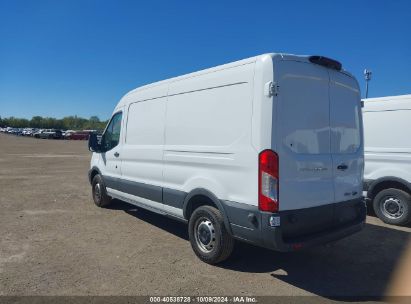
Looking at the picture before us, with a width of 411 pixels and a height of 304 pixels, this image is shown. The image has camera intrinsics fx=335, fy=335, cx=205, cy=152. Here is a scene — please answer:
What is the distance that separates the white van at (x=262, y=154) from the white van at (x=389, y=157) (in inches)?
80.6

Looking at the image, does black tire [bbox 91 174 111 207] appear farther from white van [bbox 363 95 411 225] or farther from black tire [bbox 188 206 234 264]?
white van [bbox 363 95 411 225]

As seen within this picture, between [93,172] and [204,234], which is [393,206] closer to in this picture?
[204,234]

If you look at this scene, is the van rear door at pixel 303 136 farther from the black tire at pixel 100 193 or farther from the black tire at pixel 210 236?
the black tire at pixel 100 193

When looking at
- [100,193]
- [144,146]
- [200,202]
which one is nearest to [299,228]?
[200,202]

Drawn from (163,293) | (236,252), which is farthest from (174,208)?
(163,293)

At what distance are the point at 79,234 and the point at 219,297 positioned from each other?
10.3ft

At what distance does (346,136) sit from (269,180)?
1587mm

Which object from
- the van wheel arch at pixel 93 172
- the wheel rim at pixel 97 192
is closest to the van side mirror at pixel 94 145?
the van wheel arch at pixel 93 172

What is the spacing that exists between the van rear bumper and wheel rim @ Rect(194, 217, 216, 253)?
435mm

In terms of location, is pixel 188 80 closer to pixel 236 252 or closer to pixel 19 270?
pixel 236 252

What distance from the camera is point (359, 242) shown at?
17.8 ft

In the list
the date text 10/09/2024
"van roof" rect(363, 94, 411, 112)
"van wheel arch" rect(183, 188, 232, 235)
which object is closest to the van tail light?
"van wheel arch" rect(183, 188, 232, 235)

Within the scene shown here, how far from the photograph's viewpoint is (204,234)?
4.47 meters

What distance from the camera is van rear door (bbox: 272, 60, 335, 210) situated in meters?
3.70
